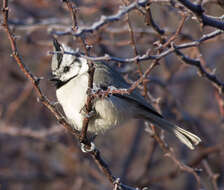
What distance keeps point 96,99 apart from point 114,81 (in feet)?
1.21

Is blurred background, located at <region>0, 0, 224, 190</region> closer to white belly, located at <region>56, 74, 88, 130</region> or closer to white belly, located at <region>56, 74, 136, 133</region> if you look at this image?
white belly, located at <region>56, 74, 136, 133</region>

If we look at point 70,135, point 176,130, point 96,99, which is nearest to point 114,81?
point 96,99

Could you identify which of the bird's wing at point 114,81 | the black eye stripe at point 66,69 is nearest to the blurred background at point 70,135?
the bird's wing at point 114,81

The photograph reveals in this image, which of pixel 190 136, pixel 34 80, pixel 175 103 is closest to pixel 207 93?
pixel 175 103

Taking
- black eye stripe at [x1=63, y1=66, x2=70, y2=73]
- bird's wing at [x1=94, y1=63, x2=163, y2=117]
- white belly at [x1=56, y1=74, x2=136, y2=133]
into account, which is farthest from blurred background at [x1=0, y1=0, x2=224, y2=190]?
black eye stripe at [x1=63, y1=66, x2=70, y2=73]

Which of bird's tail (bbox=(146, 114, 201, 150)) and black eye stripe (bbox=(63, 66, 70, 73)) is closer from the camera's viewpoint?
black eye stripe (bbox=(63, 66, 70, 73))

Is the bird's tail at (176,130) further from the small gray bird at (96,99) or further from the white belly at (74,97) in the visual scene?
the white belly at (74,97)

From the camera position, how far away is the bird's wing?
3.34m

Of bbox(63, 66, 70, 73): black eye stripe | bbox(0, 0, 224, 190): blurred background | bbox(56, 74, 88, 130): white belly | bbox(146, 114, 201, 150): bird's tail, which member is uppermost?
bbox(0, 0, 224, 190): blurred background

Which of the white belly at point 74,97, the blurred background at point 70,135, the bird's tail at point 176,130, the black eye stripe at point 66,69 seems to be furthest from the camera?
the blurred background at point 70,135

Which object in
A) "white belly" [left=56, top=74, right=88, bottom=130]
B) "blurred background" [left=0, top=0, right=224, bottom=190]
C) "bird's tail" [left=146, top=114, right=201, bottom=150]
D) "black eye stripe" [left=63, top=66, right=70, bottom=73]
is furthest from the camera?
"blurred background" [left=0, top=0, right=224, bottom=190]

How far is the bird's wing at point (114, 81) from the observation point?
11.0 ft

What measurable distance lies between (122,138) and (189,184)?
3.90 ft

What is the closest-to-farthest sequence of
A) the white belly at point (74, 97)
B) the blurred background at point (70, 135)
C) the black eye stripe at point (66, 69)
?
the white belly at point (74, 97) < the black eye stripe at point (66, 69) < the blurred background at point (70, 135)
